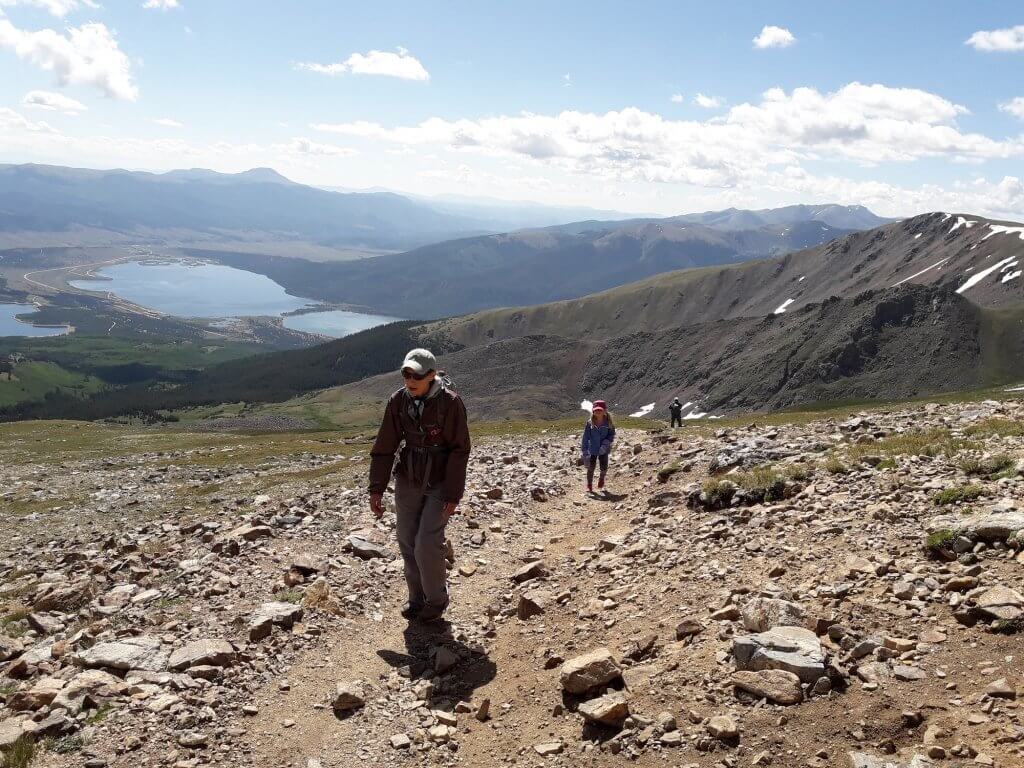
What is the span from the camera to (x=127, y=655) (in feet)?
28.2

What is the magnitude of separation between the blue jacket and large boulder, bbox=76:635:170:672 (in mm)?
12245

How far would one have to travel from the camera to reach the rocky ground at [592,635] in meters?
6.16

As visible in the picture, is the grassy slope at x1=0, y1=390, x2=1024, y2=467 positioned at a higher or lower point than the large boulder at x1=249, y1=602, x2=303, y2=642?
lower

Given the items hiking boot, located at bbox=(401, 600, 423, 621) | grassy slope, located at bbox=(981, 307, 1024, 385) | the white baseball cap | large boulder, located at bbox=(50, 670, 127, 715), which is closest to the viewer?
large boulder, located at bbox=(50, 670, 127, 715)

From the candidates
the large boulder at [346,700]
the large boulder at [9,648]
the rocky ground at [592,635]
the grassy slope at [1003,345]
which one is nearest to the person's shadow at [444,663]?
the rocky ground at [592,635]

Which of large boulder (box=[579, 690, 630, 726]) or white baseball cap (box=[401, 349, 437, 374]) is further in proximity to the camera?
white baseball cap (box=[401, 349, 437, 374])

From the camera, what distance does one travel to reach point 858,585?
803 centimetres

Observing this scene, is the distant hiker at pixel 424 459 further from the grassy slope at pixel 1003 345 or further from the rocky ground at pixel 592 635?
the grassy slope at pixel 1003 345

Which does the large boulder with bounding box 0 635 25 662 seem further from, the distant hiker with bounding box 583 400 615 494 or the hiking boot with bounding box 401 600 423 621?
the distant hiker with bounding box 583 400 615 494

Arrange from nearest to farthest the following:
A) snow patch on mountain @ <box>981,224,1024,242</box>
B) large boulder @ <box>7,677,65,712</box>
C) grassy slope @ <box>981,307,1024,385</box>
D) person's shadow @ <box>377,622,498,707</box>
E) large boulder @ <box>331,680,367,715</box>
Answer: large boulder @ <box>7,677,65,712</box> → large boulder @ <box>331,680,367,715</box> → person's shadow @ <box>377,622,498,707</box> → grassy slope @ <box>981,307,1024,385</box> → snow patch on mountain @ <box>981,224,1024,242</box>

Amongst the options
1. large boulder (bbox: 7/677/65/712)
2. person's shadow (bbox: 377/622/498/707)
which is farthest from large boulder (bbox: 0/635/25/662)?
person's shadow (bbox: 377/622/498/707)

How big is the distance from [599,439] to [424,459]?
10.1 meters

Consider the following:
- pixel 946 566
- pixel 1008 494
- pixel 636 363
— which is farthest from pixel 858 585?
pixel 636 363

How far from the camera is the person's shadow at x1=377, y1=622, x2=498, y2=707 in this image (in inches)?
322
